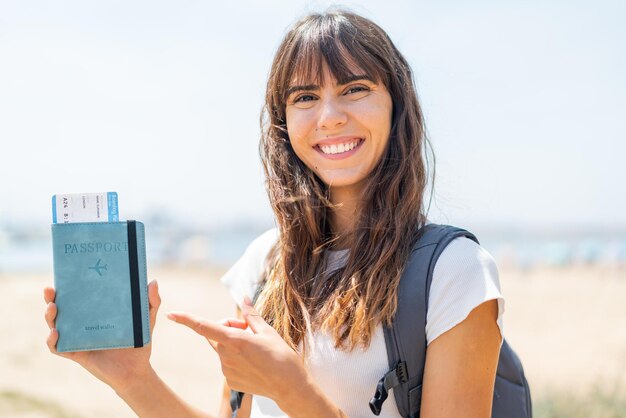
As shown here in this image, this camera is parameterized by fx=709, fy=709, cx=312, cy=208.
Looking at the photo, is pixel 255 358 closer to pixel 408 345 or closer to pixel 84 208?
pixel 408 345

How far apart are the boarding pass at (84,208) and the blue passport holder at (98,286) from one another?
2cm

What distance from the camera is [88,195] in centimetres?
208

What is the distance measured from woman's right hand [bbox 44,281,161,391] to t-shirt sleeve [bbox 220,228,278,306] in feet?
1.89

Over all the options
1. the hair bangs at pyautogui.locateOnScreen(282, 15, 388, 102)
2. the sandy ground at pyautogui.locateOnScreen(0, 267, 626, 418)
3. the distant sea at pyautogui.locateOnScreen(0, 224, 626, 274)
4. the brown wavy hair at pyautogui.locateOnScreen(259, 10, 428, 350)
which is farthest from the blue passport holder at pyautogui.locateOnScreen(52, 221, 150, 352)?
the distant sea at pyautogui.locateOnScreen(0, 224, 626, 274)

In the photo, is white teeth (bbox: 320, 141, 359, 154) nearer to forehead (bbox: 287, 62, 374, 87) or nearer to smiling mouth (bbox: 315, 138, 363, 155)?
smiling mouth (bbox: 315, 138, 363, 155)

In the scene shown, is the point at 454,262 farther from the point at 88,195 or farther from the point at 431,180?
the point at 88,195

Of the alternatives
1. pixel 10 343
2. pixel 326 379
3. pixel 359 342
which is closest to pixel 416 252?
pixel 359 342

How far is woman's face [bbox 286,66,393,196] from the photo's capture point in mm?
2445

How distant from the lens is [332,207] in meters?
2.63

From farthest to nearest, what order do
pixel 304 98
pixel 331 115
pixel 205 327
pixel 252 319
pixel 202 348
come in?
pixel 202 348 → pixel 304 98 → pixel 331 115 → pixel 252 319 → pixel 205 327

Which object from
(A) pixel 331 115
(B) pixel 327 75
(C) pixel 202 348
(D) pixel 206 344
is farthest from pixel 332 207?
(D) pixel 206 344

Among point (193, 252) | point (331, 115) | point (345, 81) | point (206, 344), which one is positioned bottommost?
point (193, 252)

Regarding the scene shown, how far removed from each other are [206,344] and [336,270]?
8643mm

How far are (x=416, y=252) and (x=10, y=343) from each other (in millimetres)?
9345
